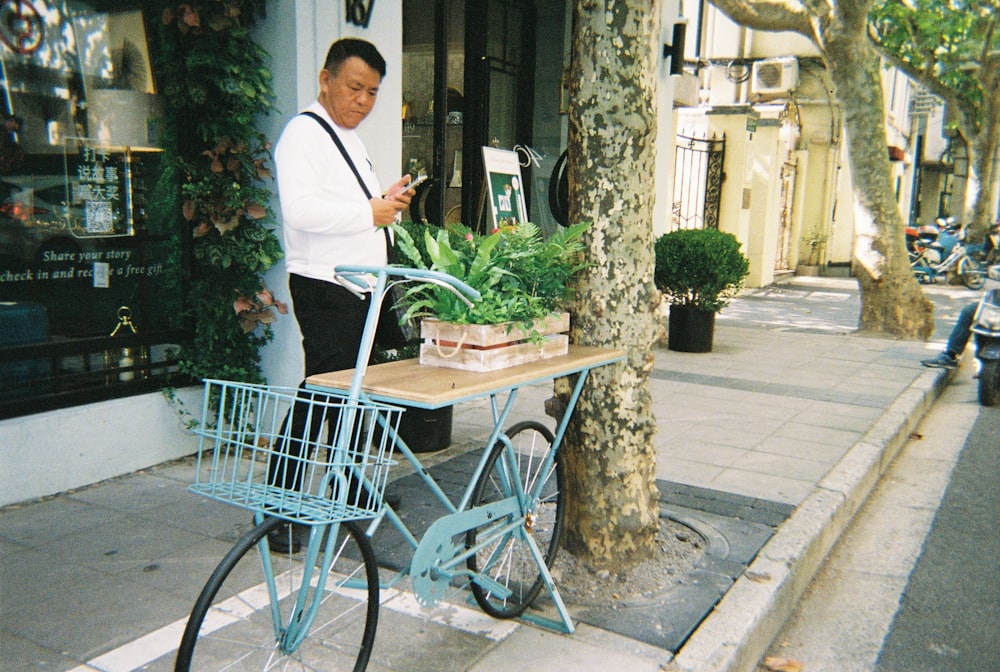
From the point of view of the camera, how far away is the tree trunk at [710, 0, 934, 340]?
33.0 feet

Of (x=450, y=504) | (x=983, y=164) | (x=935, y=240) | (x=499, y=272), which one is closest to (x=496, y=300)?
(x=499, y=272)

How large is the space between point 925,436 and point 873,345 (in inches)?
130

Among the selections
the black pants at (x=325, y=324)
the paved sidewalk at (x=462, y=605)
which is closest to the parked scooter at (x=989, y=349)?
the paved sidewalk at (x=462, y=605)

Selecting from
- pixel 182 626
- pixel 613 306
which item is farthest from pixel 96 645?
pixel 613 306

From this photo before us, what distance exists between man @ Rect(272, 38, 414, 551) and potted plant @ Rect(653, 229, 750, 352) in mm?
5442

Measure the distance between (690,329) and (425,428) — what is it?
464 cm

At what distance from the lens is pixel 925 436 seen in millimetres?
6602

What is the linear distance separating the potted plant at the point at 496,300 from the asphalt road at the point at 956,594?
1.91 m

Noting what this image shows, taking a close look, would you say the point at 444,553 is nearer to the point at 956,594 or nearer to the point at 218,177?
the point at 956,594

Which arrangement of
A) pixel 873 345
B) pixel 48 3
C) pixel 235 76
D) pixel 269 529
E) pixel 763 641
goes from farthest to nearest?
1. pixel 873 345
2. pixel 235 76
3. pixel 48 3
4. pixel 763 641
5. pixel 269 529

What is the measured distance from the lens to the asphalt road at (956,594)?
10.6 feet

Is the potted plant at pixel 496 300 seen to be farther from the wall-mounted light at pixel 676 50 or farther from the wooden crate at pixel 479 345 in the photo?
the wall-mounted light at pixel 676 50

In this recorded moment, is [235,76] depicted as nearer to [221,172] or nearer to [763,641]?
[221,172]

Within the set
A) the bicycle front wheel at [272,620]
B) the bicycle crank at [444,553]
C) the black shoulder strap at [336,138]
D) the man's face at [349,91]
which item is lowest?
the bicycle front wheel at [272,620]
